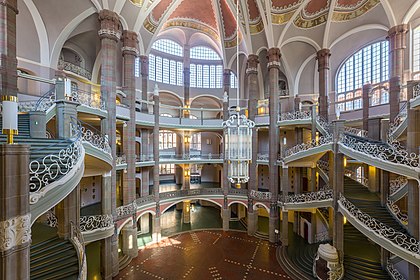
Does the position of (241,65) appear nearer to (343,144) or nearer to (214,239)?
(343,144)

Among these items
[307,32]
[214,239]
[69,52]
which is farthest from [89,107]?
[307,32]

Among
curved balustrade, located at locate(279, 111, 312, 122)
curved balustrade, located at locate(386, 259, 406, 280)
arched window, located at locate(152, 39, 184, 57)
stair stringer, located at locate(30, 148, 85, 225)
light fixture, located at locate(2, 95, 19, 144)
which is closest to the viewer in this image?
light fixture, located at locate(2, 95, 19, 144)

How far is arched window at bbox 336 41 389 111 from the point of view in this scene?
16141 millimetres

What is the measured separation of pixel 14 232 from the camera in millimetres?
3506

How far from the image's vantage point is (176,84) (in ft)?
76.9

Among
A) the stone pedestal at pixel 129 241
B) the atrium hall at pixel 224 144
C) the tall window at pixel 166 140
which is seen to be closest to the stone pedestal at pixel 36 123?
the atrium hall at pixel 224 144

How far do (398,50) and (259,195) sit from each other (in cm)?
1325

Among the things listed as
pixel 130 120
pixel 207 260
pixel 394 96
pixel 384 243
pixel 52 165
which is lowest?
pixel 207 260

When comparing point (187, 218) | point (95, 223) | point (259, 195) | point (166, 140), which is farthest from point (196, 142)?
point (95, 223)

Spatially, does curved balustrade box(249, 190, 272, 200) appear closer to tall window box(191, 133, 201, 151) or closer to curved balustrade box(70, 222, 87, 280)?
tall window box(191, 133, 201, 151)

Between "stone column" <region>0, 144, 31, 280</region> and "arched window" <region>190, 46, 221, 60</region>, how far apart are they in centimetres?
2279

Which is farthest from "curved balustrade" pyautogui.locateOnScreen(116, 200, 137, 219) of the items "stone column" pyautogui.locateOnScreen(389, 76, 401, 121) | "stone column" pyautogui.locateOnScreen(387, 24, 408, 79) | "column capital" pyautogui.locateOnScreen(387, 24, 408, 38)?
"column capital" pyautogui.locateOnScreen(387, 24, 408, 38)

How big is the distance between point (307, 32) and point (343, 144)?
424 inches

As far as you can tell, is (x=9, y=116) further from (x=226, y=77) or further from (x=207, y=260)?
(x=226, y=77)
